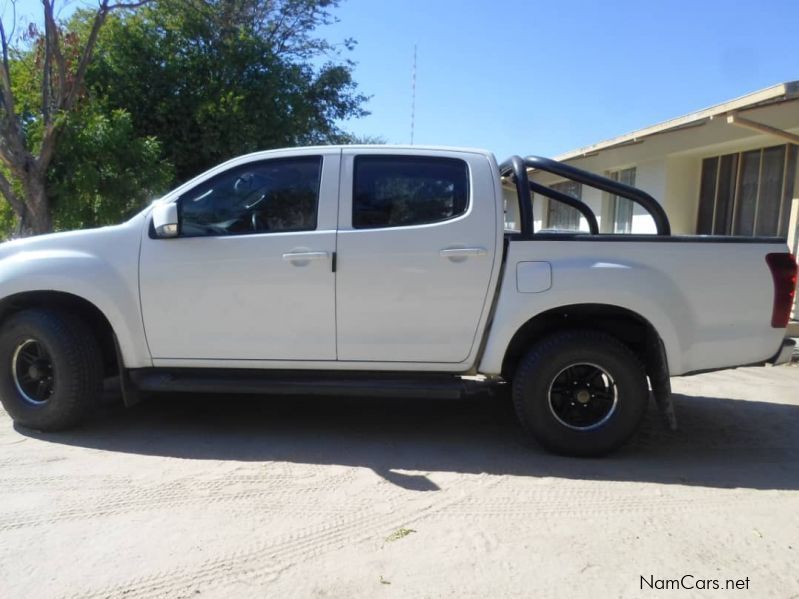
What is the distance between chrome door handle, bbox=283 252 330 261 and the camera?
14.4ft

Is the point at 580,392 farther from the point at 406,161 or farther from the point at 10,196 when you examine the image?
the point at 10,196

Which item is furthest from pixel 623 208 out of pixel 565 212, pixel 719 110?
pixel 719 110

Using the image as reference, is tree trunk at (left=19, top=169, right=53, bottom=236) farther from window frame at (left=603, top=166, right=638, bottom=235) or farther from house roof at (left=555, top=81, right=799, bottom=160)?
window frame at (left=603, top=166, right=638, bottom=235)

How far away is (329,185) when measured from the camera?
4.53 meters

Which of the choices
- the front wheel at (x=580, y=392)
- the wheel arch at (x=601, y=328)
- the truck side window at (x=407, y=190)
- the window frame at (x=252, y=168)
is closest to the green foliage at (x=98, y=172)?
the window frame at (x=252, y=168)

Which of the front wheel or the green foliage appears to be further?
the green foliage

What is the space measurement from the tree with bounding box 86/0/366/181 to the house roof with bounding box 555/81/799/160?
21.8ft

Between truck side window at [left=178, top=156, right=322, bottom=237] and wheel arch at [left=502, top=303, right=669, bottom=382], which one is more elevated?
truck side window at [left=178, top=156, right=322, bottom=237]

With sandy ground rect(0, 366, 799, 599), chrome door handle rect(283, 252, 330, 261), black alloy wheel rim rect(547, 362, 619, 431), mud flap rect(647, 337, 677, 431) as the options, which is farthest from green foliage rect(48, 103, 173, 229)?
mud flap rect(647, 337, 677, 431)

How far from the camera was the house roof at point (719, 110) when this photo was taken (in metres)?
7.43

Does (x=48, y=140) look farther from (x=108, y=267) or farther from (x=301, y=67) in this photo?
(x=301, y=67)

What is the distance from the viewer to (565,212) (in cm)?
1880

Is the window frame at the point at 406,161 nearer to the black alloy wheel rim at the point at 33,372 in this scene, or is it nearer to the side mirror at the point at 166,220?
the side mirror at the point at 166,220

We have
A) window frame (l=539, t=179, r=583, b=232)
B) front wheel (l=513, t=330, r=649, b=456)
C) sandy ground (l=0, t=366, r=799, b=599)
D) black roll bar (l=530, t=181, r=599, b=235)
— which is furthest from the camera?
window frame (l=539, t=179, r=583, b=232)
